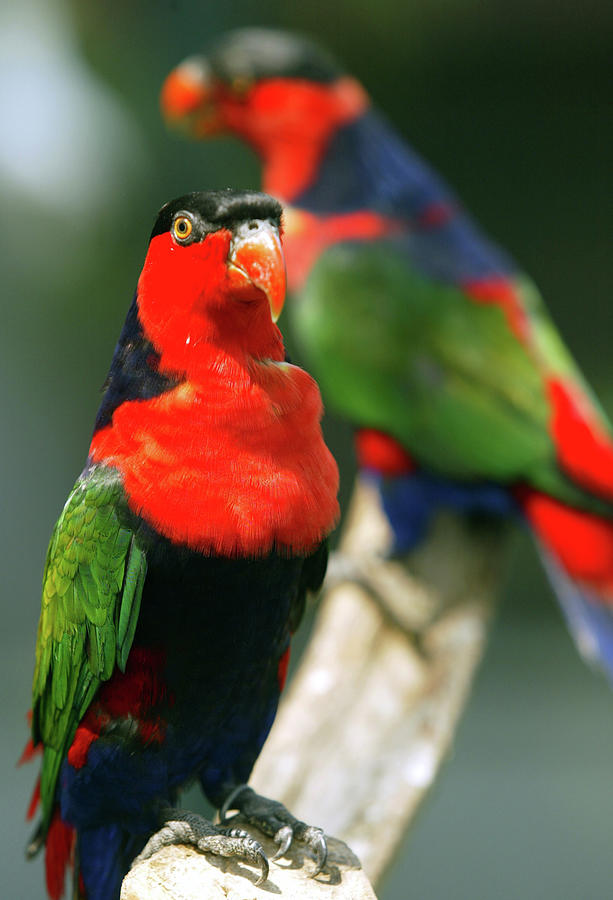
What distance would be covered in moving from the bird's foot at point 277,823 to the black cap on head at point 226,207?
536 mm

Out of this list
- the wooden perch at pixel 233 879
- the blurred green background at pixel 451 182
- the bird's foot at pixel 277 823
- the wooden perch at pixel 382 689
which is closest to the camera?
the wooden perch at pixel 233 879

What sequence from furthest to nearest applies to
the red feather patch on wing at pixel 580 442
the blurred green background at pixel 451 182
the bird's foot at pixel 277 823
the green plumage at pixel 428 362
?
1. the blurred green background at pixel 451 182
2. the green plumage at pixel 428 362
3. the red feather patch on wing at pixel 580 442
4. the bird's foot at pixel 277 823

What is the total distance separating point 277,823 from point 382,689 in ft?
1.68

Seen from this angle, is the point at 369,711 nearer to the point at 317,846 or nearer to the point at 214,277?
the point at 317,846

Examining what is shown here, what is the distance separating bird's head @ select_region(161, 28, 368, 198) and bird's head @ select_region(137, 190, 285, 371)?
121 cm

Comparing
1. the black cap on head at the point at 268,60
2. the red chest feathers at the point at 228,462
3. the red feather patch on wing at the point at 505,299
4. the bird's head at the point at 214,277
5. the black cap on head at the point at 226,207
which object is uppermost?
Answer: the black cap on head at the point at 268,60

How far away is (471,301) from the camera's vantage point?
175cm

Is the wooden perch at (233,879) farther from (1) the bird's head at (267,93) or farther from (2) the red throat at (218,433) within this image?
(1) the bird's head at (267,93)

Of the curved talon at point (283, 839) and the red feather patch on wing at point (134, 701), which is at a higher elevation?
the red feather patch on wing at point (134, 701)

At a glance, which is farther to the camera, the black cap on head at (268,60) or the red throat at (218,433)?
the black cap on head at (268,60)

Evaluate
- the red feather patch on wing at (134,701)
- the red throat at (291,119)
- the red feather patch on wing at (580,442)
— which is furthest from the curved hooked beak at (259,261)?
the red throat at (291,119)

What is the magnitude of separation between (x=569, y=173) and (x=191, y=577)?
2743 millimetres

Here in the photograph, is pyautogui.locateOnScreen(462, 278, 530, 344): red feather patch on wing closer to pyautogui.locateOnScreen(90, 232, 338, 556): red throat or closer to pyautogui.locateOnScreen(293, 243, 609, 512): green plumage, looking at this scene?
pyautogui.locateOnScreen(293, 243, 609, 512): green plumage

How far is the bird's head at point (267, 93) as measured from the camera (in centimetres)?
186
